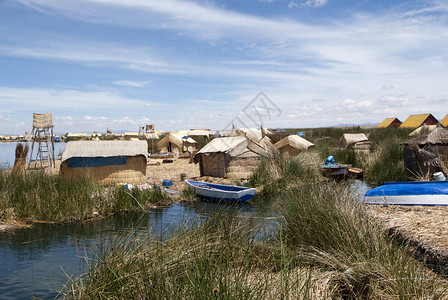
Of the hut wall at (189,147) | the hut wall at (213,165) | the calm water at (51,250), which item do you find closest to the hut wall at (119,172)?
the hut wall at (213,165)

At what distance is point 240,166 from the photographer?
18297mm

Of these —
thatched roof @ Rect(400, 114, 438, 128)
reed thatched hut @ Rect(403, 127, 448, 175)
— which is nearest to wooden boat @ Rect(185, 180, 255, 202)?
reed thatched hut @ Rect(403, 127, 448, 175)

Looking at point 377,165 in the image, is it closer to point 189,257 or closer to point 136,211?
point 136,211

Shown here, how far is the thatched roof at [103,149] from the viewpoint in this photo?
51.9 ft

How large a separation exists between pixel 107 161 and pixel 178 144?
57.9ft

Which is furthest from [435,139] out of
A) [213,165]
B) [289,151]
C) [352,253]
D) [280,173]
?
[352,253]

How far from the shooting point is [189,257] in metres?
4.66

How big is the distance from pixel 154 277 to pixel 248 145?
14.8 meters

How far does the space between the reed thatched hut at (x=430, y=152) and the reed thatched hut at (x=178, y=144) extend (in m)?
20.4

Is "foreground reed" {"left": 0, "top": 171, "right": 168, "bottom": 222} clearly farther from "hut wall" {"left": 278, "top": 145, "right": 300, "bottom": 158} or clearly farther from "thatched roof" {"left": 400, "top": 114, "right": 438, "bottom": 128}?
"thatched roof" {"left": 400, "top": 114, "right": 438, "bottom": 128}

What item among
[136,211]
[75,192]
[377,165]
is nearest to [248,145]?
[377,165]

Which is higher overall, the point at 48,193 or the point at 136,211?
the point at 48,193

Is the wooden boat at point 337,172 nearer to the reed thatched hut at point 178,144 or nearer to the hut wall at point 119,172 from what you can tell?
the hut wall at point 119,172

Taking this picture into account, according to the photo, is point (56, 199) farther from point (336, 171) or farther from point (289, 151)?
point (289, 151)
